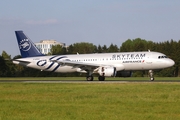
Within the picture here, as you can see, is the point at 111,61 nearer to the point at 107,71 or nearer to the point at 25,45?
the point at 107,71

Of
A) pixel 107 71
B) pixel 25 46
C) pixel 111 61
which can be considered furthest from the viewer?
pixel 25 46

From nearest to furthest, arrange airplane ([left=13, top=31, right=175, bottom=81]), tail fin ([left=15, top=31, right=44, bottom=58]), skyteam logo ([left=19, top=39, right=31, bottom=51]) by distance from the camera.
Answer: airplane ([left=13, top=31, right=175, bottom=81]) → tail fin ([left=15, top=31, right=44, bottom=58]) → skyteam logo ([left=19, top=39, right=31, bottom=51])

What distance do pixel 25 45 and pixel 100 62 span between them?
12.7 meters

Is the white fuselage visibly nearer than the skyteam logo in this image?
Yes

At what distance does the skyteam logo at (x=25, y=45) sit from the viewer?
61.2 m

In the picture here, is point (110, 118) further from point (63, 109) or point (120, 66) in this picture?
point (120, 66)

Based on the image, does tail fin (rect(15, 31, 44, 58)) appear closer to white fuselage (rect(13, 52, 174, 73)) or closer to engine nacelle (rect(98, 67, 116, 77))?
white fuselage (rect(13, 52, 174, 73))

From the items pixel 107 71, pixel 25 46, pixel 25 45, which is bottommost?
pixel 107 71

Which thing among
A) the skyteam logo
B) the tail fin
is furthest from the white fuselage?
the skyteam logo

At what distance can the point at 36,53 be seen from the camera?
200ft

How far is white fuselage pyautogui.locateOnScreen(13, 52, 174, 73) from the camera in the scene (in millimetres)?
51562

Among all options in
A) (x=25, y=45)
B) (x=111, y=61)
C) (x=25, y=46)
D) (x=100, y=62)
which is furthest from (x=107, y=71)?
(x=25, y=45)

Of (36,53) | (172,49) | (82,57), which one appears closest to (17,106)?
(82,57)

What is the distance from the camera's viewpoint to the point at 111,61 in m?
53.1
